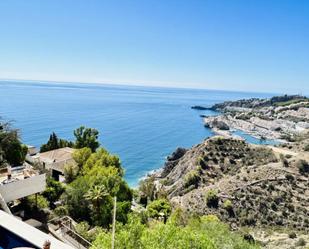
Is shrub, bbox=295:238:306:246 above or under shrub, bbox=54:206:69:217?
under

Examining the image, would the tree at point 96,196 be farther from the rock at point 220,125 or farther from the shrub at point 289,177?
the rock at point 220,125

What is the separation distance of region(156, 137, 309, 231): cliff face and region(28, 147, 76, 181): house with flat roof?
49.7 ft

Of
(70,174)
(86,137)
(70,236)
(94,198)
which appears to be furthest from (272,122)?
(70,236)

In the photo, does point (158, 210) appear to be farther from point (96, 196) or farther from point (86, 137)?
point (86, 137)

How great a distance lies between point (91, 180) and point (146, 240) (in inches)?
605

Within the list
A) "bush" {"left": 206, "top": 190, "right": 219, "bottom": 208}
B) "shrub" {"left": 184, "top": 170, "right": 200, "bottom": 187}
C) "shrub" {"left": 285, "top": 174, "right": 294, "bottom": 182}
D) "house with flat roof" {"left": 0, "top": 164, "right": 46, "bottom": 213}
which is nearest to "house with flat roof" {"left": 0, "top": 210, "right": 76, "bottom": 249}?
"house with flat roof" {"left": 0, "top": 164, "right": 46, "bottom": 213}

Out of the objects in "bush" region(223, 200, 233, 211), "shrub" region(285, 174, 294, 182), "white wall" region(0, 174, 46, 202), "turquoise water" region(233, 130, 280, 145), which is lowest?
"turquoise water" region(233, 130, 280, 145)

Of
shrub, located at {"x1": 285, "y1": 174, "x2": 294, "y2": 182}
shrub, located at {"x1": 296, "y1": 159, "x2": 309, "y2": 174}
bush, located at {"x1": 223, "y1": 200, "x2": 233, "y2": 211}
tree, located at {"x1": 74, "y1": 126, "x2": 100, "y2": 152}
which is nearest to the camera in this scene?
tree, located at {"x1": 74, "y1": 126, "x2": 100, "y2": 152}

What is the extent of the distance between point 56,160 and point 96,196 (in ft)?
42.9

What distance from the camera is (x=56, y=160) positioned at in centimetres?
3188

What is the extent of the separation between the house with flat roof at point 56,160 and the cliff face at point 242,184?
49.7ft

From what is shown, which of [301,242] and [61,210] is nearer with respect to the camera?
[61,210]

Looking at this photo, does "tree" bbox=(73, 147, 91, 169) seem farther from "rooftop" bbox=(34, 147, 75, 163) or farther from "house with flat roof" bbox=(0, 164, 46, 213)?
"house with flat roof" bbox=(0, 164, 46, 213)

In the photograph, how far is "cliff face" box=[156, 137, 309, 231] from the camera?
3916cm
